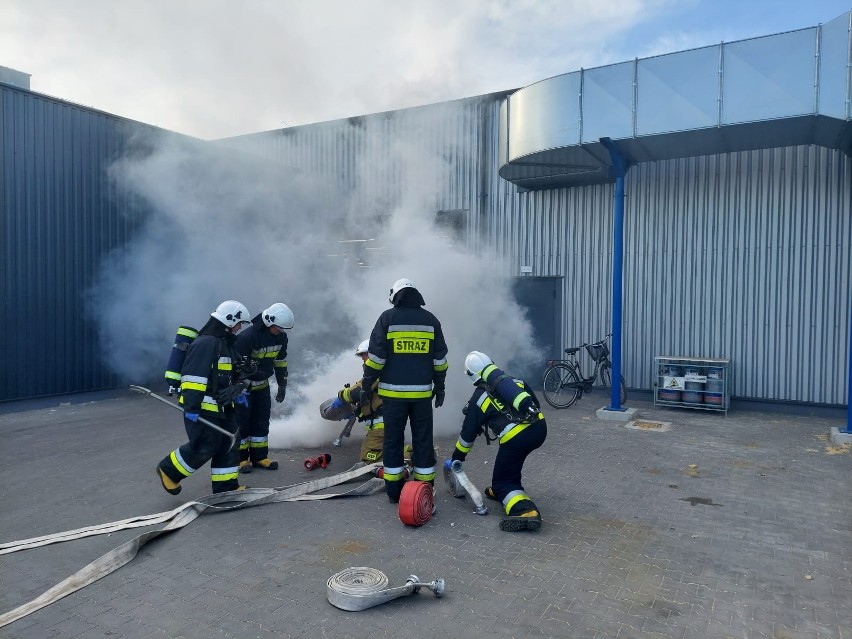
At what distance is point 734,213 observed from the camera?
31.9ft

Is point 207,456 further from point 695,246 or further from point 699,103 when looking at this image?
point 695,246

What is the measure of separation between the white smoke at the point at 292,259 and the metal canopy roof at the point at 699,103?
8.93ft

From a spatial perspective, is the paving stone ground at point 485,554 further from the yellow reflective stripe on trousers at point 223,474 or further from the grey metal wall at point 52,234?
the grey metal wall at point 52,234

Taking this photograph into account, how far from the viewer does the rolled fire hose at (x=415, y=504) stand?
4402 millimetres

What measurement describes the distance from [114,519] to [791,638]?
4.94m

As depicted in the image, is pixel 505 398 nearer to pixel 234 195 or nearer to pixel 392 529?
pixel 392 529

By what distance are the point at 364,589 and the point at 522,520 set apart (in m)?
1.58

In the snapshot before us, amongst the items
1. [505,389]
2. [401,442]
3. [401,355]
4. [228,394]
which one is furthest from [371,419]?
[505,389]

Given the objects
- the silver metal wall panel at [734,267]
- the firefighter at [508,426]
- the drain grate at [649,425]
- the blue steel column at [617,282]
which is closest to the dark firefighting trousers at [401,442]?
the firefighter at [508,426]

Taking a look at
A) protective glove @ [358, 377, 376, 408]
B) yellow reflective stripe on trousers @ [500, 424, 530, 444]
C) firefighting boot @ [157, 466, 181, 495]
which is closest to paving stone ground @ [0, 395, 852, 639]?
firefighting boot @ [157, 466, 181, 495]

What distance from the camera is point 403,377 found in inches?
196

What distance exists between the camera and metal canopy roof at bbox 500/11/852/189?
6.98 m

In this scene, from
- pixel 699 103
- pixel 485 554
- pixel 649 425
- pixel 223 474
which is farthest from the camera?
pixel 649 425

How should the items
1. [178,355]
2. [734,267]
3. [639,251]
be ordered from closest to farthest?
[178,355] < [734,267] < [639,251]
